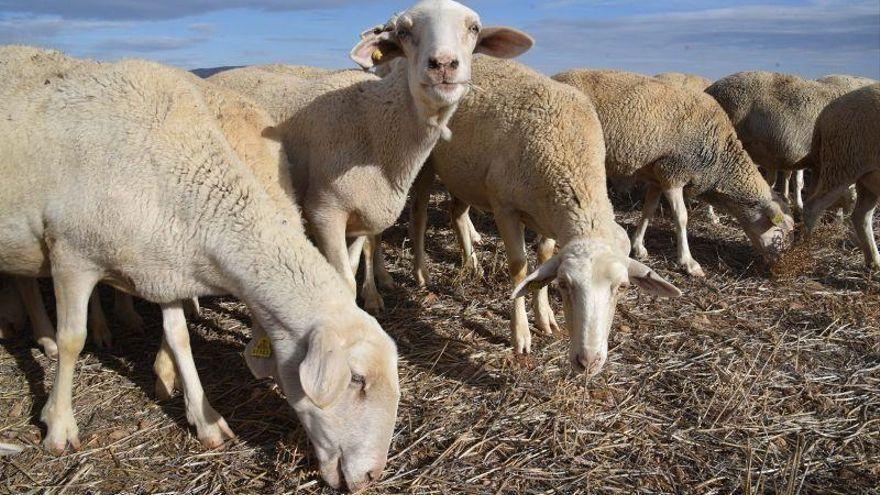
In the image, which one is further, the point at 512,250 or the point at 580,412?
the point at 512,250

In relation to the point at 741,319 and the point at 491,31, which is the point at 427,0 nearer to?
the point at 491,31

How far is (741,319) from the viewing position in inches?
232

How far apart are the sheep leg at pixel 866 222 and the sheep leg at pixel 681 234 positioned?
1.70 m

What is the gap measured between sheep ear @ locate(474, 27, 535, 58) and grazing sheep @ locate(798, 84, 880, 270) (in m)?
4.64

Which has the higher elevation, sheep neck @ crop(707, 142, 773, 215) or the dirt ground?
sheep neck @ crop(707, 142, 773, 215)

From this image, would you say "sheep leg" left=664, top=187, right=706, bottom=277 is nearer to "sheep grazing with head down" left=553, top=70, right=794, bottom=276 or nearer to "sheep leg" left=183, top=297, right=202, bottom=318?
"sheep grazing with head down" left=553, top=70, right=794, bottom=276

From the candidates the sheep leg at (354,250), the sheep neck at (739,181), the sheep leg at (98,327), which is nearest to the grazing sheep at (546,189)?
the sheep leg at (354,250)

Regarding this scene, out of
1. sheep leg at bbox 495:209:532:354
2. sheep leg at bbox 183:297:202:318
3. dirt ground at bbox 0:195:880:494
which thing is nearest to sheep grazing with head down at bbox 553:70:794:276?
dirt ground at bbox 0:195:880:494

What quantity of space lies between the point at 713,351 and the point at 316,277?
3.18 m

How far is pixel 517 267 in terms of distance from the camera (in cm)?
530

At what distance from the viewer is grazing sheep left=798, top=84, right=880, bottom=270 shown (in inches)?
291

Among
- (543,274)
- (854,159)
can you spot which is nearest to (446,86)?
(543,274)

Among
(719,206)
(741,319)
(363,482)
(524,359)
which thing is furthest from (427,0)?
(719,206)

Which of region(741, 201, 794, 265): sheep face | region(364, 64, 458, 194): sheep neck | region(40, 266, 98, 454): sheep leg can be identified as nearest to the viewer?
region(40, 266, 98, 454): sheep leg
